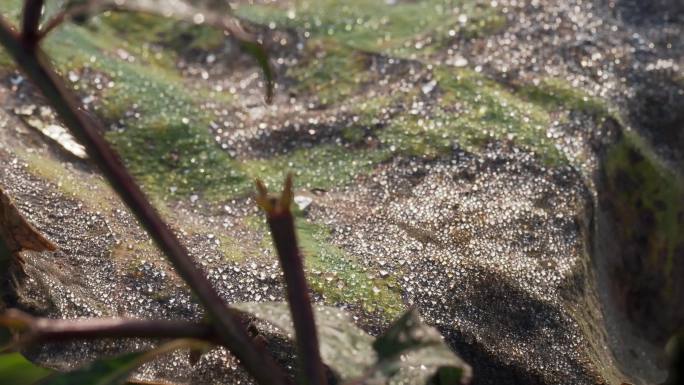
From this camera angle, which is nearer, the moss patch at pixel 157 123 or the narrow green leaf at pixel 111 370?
the narrow green leaf at pixel 111 370

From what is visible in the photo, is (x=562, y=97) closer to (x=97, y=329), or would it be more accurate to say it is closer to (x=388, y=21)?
(x=388, y=21)

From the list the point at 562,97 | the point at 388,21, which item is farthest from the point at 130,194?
the point at 388,21

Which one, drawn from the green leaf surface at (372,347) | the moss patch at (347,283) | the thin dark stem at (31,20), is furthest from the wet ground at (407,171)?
the thin dark stem at (31,20)

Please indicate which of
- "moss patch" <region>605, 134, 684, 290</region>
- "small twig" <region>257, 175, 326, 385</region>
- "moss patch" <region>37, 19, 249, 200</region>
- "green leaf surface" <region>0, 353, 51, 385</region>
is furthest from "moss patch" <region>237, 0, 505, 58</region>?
"small twig" <region>257, 175, 326, 385</region>

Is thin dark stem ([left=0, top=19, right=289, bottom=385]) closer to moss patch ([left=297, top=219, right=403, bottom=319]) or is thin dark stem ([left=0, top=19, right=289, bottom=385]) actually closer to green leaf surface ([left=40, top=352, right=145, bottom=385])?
green leaf surface ([left=40, top=352, right=145, bottom=385])

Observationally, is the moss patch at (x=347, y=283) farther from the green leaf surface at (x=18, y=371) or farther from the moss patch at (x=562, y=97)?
the moss patch at (x=562, y=97)

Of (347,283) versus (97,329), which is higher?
(97,329)
